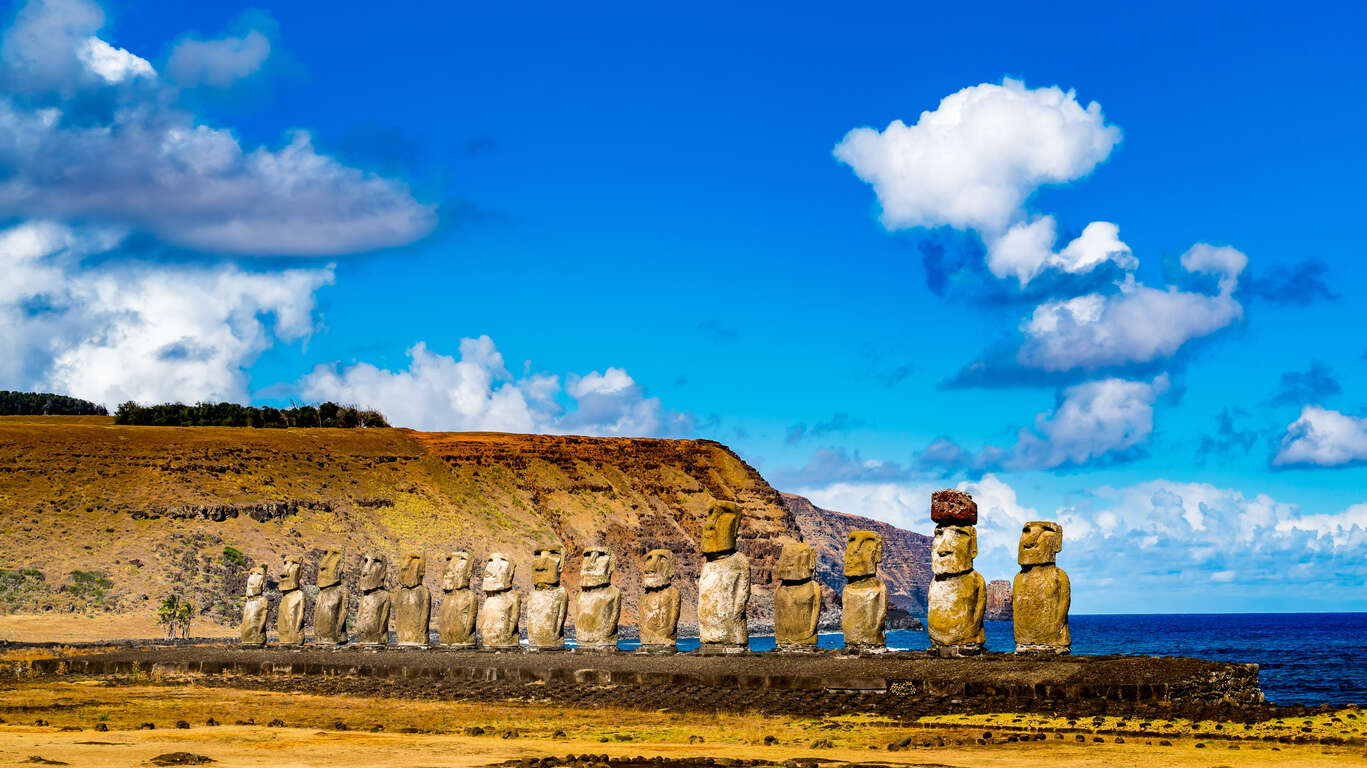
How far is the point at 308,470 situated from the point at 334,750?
7591 centimetres

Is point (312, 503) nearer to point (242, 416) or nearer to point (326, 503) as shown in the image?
point (326, 503)

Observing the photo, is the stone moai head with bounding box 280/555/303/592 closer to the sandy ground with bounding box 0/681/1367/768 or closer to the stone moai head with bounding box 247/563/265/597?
the stone moai head with bounding box 247/563/265/597

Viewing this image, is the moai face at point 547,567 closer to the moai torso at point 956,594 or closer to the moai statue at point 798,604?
the moai statue at point 798,604

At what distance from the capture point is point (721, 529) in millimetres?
27281

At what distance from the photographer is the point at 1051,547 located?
22828 millimetres

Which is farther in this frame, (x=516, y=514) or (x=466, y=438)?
(x=466, y=438)

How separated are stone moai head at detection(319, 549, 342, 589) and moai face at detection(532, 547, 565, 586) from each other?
660 cm

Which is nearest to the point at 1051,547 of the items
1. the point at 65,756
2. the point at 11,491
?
the point at 65,756

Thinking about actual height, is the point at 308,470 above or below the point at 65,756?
above

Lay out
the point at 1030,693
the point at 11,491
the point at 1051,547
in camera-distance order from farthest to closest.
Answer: the point at 11,491 → the point at 1051,547 → the point at 1030,693

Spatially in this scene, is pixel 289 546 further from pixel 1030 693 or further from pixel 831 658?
pixel 1030 693

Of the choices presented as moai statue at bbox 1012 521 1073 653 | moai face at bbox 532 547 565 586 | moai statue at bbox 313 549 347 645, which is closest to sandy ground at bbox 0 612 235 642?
moai statue at bbox 313 549 347 645

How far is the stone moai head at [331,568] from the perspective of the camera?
112 ft

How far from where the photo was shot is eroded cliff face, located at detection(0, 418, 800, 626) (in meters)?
67.4
